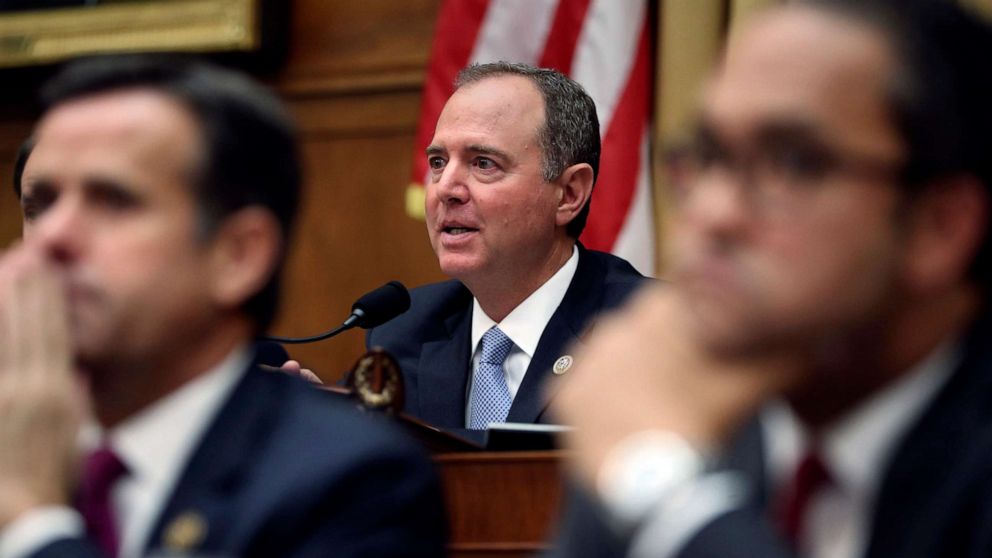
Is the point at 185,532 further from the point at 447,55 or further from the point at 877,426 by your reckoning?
the point at 447,55

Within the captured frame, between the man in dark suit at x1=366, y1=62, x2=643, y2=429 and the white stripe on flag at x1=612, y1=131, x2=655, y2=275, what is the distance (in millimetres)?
405

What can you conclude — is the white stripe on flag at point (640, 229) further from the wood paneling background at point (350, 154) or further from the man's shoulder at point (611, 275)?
the wood paneling background at point (350, 154)

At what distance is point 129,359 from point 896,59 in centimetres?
94

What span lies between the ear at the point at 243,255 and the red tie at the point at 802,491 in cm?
74

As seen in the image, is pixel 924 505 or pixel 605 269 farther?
pixel 605 269

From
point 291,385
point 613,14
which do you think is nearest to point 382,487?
point 291,385

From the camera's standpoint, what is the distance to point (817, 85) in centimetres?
144

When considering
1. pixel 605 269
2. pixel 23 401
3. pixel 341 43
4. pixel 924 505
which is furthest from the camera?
pixel 341 43

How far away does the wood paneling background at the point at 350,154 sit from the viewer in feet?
16.7

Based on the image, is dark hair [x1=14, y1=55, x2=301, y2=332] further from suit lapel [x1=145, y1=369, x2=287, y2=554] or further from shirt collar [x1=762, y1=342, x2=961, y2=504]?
shirt collar [x1=762, y1=342, x2=961, y2=504]

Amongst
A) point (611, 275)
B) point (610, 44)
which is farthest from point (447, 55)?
point (611, 275)

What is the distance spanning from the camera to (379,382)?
9.34 ft

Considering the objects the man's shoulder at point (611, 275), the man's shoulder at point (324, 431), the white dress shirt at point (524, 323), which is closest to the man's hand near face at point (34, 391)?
the man's shoulder at point (324, 431)

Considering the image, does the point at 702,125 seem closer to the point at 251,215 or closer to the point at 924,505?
the point at 924,505
